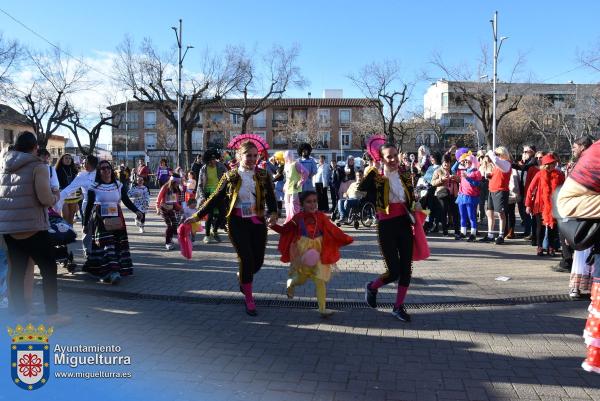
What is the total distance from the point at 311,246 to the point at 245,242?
73 cm

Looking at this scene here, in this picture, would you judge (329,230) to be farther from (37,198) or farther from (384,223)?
(37,198)

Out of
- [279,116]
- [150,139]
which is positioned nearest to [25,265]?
[279,116]

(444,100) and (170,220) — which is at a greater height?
(444,100)

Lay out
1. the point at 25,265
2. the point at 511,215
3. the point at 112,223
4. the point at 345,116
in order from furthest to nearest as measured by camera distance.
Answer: the point at 345,116
the point at 511,215
the point at 112,223
the point at 25,265

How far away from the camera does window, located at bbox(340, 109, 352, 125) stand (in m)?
73.1

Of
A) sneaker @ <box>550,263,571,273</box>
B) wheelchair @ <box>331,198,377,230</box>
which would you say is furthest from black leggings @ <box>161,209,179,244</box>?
sneaker @ <box>550,263,571,273</box>

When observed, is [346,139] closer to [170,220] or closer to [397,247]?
[170,220]

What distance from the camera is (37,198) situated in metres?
5.19

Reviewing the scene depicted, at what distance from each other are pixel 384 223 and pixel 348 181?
8831mm

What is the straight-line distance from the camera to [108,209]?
743 centimetres

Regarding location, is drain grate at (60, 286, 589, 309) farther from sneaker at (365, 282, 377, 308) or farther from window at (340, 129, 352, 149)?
window at (340, 129, 352, 149)

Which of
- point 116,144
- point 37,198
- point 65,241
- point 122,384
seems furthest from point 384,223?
point 116,144

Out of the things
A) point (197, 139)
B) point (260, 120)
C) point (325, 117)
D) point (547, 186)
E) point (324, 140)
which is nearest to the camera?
point (547, 186)

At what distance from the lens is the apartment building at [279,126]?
68.7 meters
